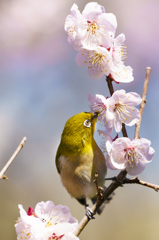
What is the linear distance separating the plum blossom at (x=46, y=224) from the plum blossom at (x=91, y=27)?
1.35 ft

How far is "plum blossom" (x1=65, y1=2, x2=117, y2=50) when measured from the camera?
1.93 feet

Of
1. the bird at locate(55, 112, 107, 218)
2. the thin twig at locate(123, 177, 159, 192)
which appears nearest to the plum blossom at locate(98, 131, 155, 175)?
the thin twig at locate(123, 177, 159, 192)

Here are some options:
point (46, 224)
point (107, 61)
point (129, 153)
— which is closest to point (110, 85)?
point (107, 61)

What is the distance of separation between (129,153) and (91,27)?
33cm

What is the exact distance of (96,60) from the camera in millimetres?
607

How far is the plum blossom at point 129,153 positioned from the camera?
592mm

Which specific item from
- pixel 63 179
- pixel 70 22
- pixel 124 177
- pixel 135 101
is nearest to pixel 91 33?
pixel 70 22

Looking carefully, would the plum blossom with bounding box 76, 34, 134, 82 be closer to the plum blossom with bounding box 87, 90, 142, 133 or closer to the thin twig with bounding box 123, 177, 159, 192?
the plum blossom with bounding box 87, 90, 142, 133

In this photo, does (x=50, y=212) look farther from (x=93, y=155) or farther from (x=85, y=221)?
(x=93, y=155)

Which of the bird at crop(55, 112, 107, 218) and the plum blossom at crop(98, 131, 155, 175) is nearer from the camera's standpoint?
the plum blossom at crop(98, 131, 155, 175)

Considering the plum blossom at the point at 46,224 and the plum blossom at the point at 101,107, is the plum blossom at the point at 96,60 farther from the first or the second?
the plum blossom at the point at 46,224

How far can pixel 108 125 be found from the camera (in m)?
0.60

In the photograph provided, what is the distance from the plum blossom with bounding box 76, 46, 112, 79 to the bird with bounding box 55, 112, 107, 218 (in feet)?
0.84

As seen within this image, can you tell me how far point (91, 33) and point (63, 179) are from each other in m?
0.59
